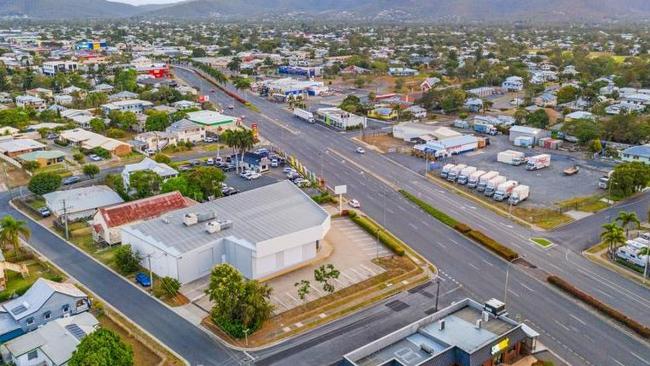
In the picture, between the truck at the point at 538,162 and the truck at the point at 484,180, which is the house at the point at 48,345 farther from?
the truck at the point at 538,162

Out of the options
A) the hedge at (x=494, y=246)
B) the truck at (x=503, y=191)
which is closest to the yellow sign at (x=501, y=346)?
the hedge at (x=494, y=246)

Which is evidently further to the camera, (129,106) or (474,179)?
(129,106)

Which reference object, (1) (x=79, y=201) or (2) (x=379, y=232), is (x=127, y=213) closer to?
(1) (x=79, y=201)

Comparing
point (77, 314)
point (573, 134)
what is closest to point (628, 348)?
point (77, 314)

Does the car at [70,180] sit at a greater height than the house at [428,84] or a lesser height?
lesser

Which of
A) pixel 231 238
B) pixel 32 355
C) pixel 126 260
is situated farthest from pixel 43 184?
pixel 32 355

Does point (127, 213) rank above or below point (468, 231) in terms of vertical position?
above

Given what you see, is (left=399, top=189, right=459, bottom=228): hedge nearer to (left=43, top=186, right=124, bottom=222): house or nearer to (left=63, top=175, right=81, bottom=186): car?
(left=43, top=186, right=124, bottom=222): house
